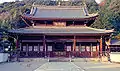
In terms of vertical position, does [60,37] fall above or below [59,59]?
above

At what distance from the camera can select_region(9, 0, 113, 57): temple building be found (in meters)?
35.1

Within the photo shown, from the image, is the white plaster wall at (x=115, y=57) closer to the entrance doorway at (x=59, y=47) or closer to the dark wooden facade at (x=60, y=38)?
the dark wooden facade at (x=60, y=38)

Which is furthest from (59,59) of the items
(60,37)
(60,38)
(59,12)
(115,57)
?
(59,12)

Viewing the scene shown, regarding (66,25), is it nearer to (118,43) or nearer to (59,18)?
(59,18)

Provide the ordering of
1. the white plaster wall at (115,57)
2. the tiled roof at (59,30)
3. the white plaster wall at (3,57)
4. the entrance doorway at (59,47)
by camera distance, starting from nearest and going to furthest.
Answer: the white plaster wall at (3,57) < the white plaster wall at (115,57) < the tiled roof at (59,30) < the entrance doorway at (59,47)

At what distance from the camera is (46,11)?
1642 inches

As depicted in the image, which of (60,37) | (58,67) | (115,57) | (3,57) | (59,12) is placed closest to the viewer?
(58,67)

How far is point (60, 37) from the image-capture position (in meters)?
36.4

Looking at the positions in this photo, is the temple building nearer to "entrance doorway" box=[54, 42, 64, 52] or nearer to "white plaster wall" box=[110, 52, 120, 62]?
"entrance doorway" box=[54, 42, 64, 52]

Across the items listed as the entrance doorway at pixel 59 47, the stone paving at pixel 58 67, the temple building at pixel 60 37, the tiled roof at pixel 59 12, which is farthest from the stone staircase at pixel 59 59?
the stone paving at pixel 58 67

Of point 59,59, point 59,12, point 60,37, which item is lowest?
point 59,59

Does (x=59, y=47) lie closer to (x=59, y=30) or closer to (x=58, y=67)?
(x=59, y=30)

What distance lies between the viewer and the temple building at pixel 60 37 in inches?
1383

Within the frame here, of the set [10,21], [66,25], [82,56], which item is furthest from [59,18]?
[10,21]
